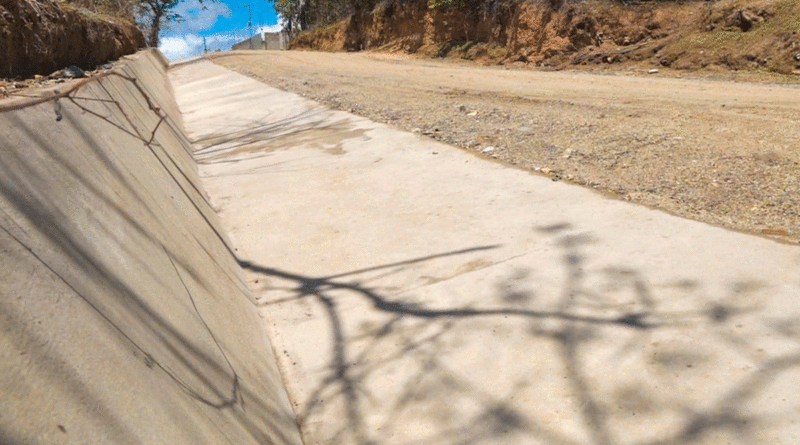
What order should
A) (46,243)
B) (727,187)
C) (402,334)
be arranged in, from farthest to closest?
1. (727,187)
2. (402,334)
3. (46,243)

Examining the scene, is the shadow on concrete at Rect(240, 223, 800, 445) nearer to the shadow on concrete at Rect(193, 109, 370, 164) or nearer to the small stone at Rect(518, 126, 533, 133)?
the small stone at Rect(518, 126, 533, 133)

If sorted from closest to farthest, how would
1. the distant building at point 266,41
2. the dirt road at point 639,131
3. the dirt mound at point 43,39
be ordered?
the dirt road at point 639,131 → the dirt mound at point 43,39 → the distant building at point 266,41

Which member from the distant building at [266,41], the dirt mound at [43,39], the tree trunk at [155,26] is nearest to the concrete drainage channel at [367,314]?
the dirt mound at [43,39]

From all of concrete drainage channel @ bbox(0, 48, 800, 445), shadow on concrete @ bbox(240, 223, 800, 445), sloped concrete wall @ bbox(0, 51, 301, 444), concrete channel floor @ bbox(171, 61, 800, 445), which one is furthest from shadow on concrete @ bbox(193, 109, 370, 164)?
sloped concrete wall @ bbox(0, 51, 301, 444)

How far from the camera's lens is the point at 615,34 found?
1725cm

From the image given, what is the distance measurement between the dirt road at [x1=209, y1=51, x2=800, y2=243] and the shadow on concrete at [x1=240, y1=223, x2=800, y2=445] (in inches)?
45.8

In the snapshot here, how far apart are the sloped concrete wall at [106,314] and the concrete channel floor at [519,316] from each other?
0.43 metres

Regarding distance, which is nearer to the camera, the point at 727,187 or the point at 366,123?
the point at 727,187

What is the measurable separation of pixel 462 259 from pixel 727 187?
2.18 meters

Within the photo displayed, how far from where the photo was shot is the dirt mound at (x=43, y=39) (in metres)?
6.44

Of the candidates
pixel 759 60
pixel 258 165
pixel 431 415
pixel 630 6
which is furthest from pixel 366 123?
pixel 630 6

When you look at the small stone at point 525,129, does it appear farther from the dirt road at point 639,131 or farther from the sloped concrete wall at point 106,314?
the sloped concrete wall at point 106,314

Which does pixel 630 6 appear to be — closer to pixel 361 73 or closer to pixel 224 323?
pixel 361 73

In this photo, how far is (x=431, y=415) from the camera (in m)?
2.68
